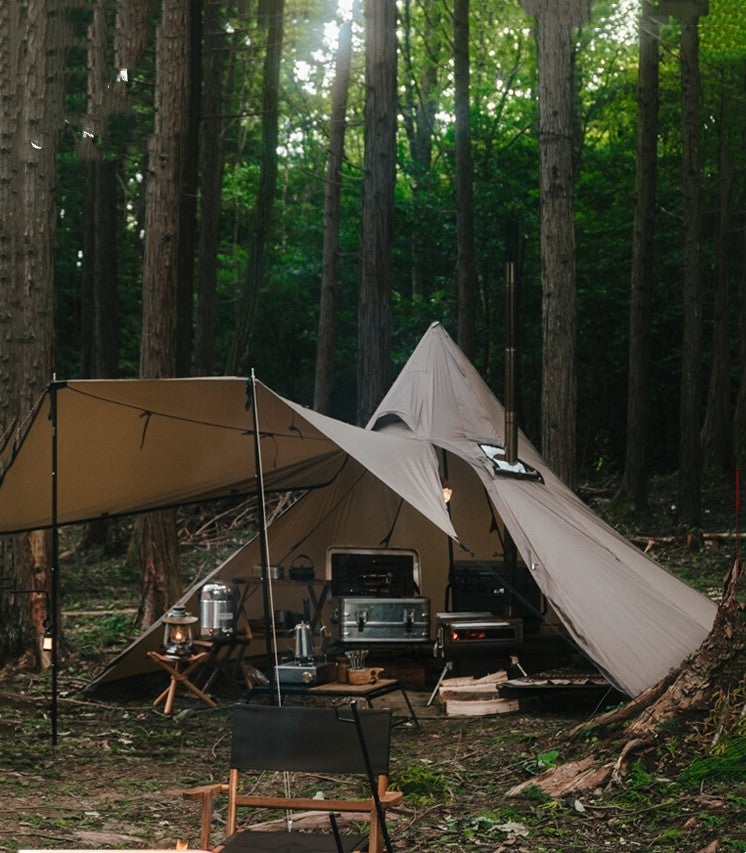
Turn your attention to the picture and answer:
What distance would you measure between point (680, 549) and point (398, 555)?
6417 mm

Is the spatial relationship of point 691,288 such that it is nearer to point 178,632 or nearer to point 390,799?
point 178,632

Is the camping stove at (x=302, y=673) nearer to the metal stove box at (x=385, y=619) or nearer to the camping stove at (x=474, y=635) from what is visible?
the metal stove box at (x=385, y=619)

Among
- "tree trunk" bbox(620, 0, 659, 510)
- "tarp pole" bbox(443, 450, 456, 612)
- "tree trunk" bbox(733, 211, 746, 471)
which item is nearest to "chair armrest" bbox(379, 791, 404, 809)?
"tarp pole" bbox(443, 450, 456, 612)

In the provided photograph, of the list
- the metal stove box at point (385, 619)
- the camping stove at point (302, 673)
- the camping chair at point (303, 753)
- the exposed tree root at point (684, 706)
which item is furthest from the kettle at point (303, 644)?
the camping chair at point (303, 753)

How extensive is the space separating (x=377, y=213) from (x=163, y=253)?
3.78 m

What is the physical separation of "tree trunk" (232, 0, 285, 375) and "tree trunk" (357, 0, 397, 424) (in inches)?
45.0

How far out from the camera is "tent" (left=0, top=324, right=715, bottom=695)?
6570mm

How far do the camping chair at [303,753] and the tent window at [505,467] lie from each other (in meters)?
4.05

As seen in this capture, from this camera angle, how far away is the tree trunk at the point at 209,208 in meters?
16.6

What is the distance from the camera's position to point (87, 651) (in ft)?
30.0

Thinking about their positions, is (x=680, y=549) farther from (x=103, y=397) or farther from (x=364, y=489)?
(x=103, y=397)

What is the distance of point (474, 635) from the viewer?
7.66m

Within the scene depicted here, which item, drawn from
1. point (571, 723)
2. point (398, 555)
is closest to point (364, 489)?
point (398, 555)

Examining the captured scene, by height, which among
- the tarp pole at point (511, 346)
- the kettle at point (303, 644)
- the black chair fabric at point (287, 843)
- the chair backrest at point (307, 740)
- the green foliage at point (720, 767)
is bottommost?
the green foliage at point (720, 767)
